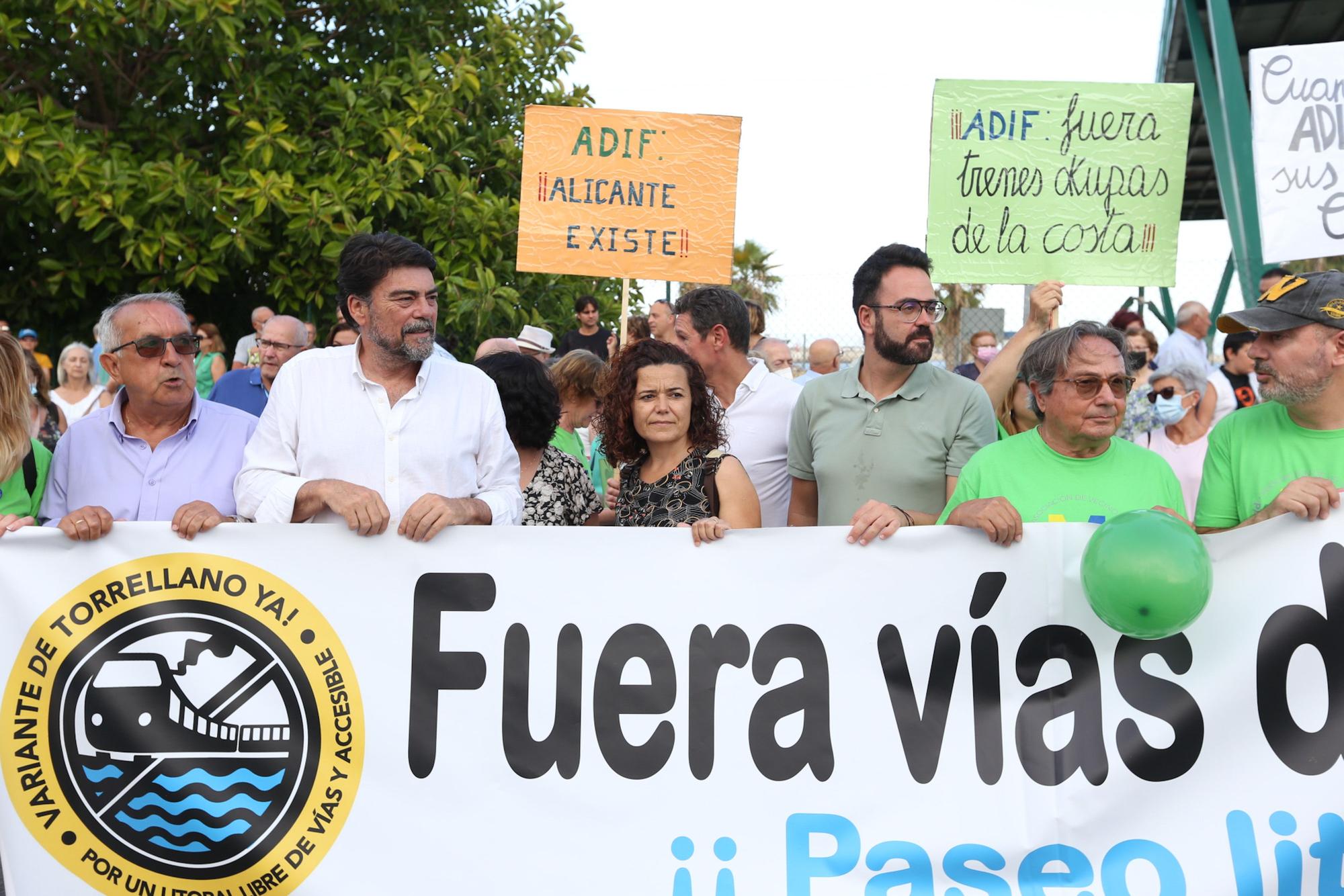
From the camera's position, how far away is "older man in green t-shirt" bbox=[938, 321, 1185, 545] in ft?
11.6

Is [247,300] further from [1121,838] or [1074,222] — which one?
[1121,838]

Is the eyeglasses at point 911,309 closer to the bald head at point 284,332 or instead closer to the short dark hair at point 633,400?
the short dark hair at point 633,400

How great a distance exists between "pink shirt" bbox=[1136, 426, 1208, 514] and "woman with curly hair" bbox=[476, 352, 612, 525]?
3264 mm

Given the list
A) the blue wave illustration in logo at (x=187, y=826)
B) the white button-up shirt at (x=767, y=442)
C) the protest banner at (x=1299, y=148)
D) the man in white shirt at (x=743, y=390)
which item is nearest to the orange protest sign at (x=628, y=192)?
the man in white shirt at (x=743, y=390)

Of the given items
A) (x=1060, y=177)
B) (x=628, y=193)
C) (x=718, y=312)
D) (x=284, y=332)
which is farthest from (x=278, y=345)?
(x=1060, y=177)

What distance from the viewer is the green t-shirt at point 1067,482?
11.7ft

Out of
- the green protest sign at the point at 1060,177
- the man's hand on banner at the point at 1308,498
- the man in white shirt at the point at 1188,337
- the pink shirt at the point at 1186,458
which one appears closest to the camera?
the man's hand on banner at the point at 1308,498

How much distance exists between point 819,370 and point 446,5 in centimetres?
490

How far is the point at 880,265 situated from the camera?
4234 millimetres

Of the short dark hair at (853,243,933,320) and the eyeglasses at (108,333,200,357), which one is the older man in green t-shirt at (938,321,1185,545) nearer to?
the short dark hair at (853,243,933,320)

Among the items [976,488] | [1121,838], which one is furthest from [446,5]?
[1121,838]

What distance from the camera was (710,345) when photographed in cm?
488

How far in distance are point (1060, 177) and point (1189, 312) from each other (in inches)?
211

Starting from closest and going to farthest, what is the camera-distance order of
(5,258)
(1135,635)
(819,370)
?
(1135,635), (819,370), (5,258)
